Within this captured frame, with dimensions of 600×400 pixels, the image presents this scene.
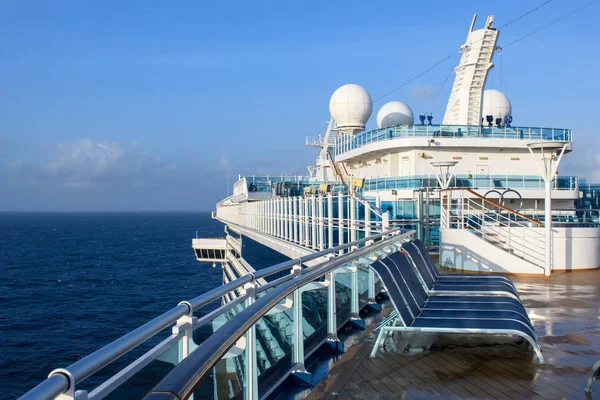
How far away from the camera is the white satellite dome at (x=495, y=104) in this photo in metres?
31.3

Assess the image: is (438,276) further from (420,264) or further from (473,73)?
(473,73)

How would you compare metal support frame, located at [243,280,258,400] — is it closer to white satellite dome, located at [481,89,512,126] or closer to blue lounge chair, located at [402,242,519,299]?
blue lounge chair, located at [402,242,519,299]

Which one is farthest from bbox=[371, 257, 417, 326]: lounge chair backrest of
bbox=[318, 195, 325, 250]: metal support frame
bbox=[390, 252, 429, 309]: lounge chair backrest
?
bbox=[318, 195, 325, 250]: metal support frame

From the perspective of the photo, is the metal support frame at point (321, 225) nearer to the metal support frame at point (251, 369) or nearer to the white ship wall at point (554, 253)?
the white ship wall at point (554, 253)

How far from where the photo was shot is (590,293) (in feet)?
33.1

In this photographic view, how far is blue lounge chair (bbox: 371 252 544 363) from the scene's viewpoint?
5289 millimetres

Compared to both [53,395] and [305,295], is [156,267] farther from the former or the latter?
[53,395]

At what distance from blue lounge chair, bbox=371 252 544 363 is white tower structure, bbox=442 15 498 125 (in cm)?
2081

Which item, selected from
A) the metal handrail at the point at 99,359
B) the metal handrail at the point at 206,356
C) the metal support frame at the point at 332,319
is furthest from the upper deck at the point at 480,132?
the metal handrail at the point at 99,359

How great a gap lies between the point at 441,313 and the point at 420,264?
1533 mm

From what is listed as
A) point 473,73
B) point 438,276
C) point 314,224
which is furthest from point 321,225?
point 473,73

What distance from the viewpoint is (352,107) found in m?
35.2

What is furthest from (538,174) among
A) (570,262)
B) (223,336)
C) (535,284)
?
(223,336)

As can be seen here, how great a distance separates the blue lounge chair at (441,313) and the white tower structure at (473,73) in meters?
20.8
